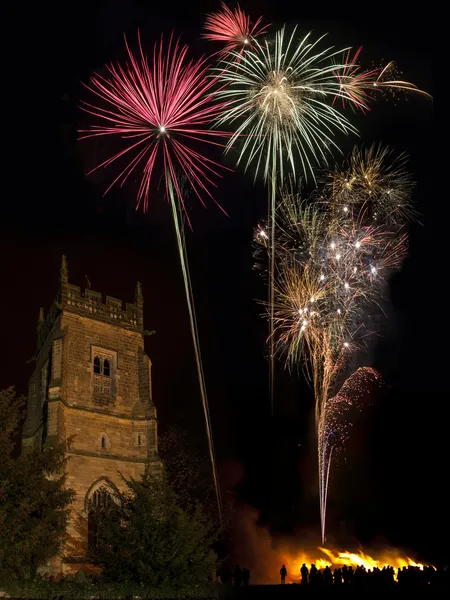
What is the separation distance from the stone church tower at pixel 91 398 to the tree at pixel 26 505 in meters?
5.51

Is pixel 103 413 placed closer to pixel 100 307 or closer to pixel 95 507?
pixel 95 507

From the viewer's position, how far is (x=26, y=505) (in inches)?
838

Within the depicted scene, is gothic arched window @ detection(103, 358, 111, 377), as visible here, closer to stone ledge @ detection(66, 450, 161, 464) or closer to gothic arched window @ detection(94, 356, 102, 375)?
gothic arched window @ detection(94, 356, 102, 375)

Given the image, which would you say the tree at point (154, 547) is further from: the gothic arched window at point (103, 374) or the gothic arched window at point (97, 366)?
the gothic arched window at point (97, 366)

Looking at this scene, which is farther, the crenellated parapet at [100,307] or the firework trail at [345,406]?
the firework trail at [345,406]

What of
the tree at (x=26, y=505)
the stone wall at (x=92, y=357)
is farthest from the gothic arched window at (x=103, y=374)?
the tree at (x=26, y=505)

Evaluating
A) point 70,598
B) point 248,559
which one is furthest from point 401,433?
point 70,598

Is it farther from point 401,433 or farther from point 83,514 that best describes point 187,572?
point 401,433

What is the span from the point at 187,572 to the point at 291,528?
84.4ft

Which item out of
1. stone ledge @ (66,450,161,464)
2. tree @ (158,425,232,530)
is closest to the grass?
stone ledge @ (66,450,161,464)

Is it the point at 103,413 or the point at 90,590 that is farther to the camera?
the point at 103,413

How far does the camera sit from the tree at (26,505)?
2083 cm

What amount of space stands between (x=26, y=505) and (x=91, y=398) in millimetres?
11545

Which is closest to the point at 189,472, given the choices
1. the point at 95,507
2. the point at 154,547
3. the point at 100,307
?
the point at 95,507
